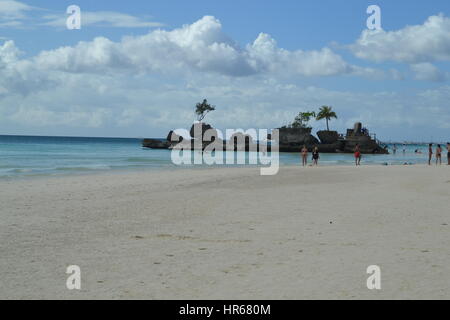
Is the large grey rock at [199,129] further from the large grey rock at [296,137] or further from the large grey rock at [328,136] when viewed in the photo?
the large grey rock at [328,136]

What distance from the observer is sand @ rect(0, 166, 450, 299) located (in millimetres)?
6340

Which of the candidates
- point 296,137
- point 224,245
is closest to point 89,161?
point 224,245

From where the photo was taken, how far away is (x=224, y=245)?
8727 mm

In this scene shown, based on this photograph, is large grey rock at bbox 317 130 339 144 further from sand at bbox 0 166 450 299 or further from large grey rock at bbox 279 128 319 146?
sand at bbox 0 166 450 299

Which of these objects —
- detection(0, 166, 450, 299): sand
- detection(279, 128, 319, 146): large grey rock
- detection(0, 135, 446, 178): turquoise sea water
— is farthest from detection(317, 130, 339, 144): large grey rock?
detection(0, 166, 450, 299): sand

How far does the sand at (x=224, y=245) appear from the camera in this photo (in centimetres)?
634

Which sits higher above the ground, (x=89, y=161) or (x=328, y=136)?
(x=328, y=136)

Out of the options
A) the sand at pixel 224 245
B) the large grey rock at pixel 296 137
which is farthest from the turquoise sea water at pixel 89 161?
the large grey rock at pixel 296 137

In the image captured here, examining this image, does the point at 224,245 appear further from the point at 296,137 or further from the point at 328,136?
the point at 328,136

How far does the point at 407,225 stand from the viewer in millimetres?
10703

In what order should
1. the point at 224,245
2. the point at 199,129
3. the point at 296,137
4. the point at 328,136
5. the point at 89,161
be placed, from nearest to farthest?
the point at 224,245
the point at 89,161
the point at 296,137
the point at 328,136
the point at 199,129

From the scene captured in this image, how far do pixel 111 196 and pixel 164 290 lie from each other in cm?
1008

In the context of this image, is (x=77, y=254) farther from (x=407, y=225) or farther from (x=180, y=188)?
(x=180, y=188)
